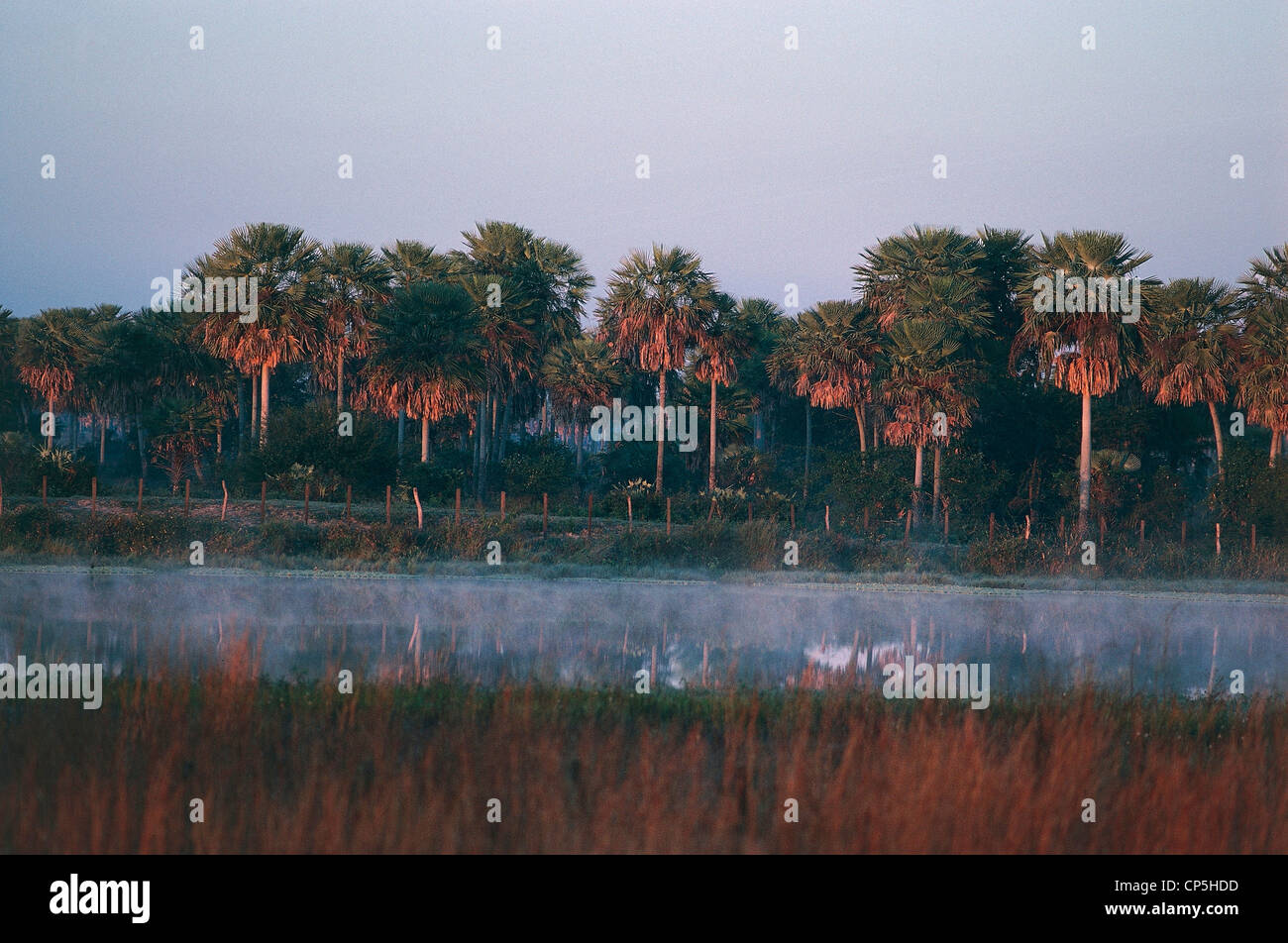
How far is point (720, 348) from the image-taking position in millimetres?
45250

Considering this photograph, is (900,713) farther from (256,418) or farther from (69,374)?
(69,374)

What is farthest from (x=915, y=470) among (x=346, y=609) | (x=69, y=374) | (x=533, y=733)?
(x=69, y=374)

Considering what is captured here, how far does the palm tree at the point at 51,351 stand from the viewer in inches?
1975

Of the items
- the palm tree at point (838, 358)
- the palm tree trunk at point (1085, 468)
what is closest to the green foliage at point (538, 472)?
the palm tree at point (838, 358)

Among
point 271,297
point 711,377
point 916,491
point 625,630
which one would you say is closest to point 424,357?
point 271,297

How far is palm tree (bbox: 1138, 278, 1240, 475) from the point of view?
39.0 metres

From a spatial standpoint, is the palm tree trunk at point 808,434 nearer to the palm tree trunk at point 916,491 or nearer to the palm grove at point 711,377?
the palm grove at point 711,377

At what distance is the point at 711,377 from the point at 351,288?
1738 centimetres

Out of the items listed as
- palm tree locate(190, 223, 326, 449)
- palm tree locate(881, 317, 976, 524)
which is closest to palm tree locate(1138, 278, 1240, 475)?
palm tree locate(881, 317, 976, 524)

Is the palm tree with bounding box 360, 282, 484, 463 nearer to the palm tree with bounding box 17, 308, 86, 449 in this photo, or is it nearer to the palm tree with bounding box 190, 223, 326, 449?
the palm tree with bounding box 190, 223, 326, 449

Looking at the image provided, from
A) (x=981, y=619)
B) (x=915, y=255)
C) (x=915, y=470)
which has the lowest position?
(x=981, y=619)

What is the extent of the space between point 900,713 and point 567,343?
141 ft

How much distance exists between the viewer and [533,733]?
281 inches

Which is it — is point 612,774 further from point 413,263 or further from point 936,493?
point 413,263
